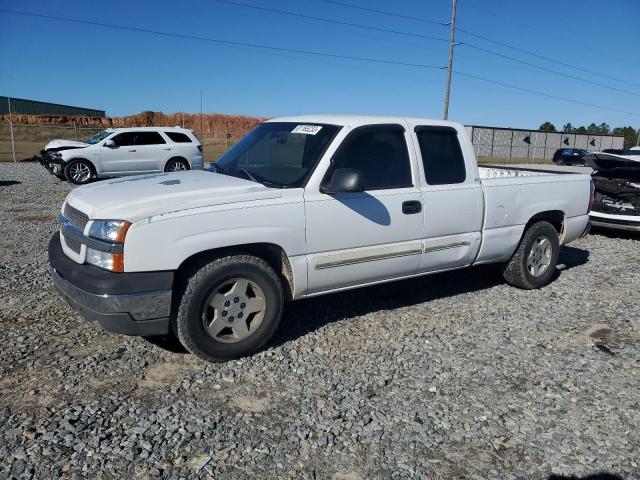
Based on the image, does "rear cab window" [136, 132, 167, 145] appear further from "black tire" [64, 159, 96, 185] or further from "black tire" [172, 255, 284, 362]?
"black tire" [172, 255, 284, 362]

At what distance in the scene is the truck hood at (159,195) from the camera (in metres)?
3.58

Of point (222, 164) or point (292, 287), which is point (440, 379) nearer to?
point (292, 287)

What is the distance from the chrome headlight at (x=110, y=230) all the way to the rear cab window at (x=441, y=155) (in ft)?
8.77

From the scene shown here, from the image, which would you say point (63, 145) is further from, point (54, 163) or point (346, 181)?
point (346, 181)

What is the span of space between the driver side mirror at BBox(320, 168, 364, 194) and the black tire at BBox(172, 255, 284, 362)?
2.60 ft

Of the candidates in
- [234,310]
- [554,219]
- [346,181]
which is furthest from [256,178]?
[554,219]

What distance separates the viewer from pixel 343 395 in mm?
3541

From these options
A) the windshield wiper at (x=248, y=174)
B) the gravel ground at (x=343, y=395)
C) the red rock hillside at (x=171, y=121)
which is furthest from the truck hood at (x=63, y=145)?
the red rock hillside at (x=171, y=121)

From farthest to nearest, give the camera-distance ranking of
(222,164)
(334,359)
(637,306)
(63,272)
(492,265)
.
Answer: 1. (492,265)
2. (637,306)
3. (222,164)
4. (334,359)
5. (63,272)

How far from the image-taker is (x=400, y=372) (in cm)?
391

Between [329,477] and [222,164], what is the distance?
312cm

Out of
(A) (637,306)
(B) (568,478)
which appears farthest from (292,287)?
(A) (637,306)

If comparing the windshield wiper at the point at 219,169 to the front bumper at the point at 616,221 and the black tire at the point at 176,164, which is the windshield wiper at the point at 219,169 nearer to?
the front bumper at the point at 616,221

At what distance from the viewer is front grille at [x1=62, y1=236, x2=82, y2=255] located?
3770 millimetres
